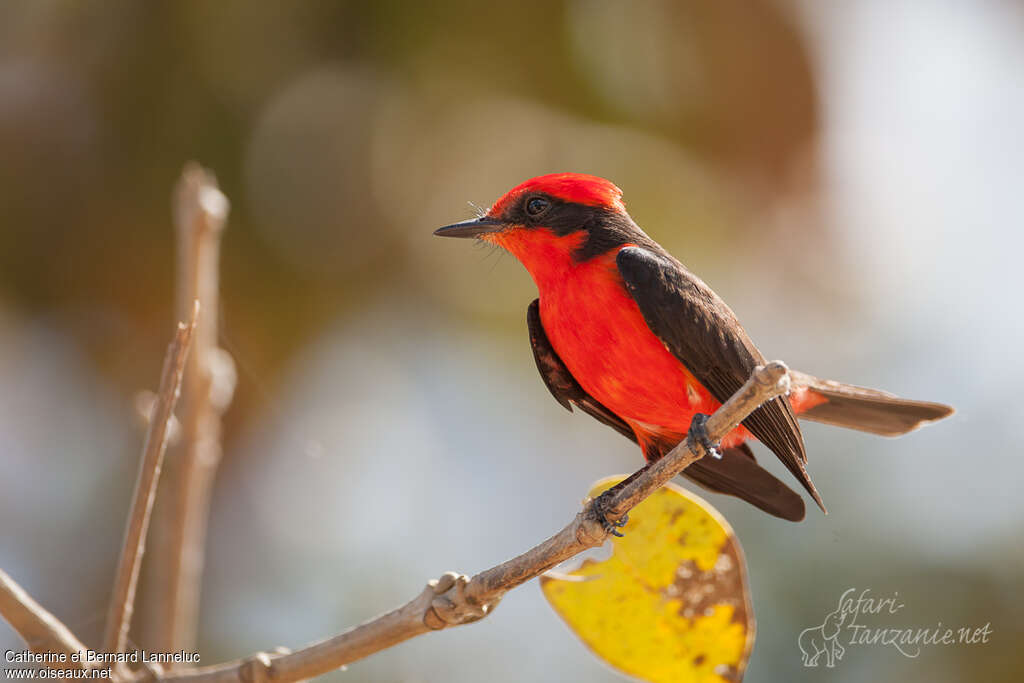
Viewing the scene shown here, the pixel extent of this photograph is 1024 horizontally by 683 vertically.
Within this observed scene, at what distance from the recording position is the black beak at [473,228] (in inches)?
129

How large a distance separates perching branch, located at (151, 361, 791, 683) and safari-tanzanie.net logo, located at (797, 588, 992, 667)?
1873 millimetres

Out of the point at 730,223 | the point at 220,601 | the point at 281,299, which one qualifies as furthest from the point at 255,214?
the point at 730,223

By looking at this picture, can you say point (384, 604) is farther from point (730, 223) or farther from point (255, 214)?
point (730, 223)

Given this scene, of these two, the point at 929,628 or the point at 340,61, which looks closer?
the point at 929,628

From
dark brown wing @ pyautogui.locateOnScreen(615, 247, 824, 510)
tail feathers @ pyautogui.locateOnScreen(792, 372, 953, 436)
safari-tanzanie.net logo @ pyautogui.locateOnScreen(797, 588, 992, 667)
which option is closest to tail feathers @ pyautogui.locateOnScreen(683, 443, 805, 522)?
dark brown wing @ pyautogui.locateOnScreen(615, 247, 824, 510)

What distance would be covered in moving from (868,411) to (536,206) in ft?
4.50

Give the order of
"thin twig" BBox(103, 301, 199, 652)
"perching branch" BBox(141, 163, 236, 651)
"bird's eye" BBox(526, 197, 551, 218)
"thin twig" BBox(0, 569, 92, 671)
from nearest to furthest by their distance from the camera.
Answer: "thin twig" BBox(0, 569, 92, 671)
"thin twig" BBox(103, 301, 199, 652)
"perching branch" BBox(141, 163, 236, 651)
"bird's eye" BBox(526, 197, 551, 218)

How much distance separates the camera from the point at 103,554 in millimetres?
5312

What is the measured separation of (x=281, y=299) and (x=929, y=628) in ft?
12.4

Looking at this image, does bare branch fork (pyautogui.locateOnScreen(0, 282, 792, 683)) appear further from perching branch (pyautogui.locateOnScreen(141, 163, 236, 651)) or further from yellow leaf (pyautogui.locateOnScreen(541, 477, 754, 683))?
perching branch (pyautogui.locateOnScreen(141, 163, 236, 651))

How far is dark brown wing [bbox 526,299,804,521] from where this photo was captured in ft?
10.00

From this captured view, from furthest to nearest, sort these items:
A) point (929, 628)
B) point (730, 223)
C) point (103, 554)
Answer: point (730, 223) → point (103, 554) → point (929, 628)

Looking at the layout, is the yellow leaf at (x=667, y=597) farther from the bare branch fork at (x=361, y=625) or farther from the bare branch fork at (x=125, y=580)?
the bare branch fork at (x=125, y=580)

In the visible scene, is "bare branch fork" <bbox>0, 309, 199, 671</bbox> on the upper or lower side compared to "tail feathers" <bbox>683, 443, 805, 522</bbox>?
lower
